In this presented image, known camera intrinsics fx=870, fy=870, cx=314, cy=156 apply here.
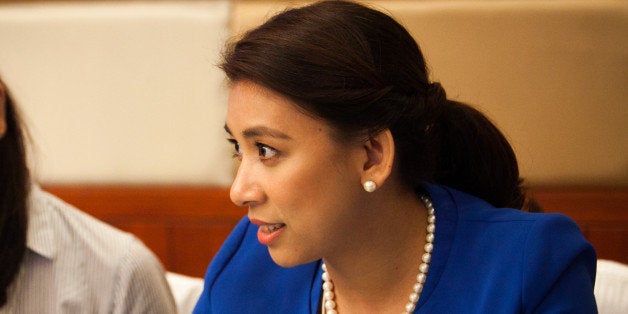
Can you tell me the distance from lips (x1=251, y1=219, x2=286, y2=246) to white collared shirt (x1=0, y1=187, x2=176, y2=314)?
1.45 ft

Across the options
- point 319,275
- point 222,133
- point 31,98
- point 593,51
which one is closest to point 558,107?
point 593,51

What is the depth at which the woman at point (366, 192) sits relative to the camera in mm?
1047

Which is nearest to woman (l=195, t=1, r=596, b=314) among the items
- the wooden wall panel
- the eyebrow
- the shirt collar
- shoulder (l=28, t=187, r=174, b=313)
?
the eyebrow

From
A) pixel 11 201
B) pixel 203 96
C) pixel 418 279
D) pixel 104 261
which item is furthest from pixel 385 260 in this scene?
pixel 203 96

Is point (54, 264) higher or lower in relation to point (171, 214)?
higher

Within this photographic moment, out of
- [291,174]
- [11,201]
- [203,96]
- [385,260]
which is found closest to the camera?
[291,174]

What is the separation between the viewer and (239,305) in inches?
48.8

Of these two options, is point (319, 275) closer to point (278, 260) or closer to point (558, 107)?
point (278, 260)

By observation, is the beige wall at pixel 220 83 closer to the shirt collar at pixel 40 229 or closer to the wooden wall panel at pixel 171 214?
the wooden wall panel at pixel 171 214

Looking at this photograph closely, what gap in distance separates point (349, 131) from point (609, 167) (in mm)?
1112

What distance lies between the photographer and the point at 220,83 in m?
2.01

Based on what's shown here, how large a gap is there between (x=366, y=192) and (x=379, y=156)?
0.05m

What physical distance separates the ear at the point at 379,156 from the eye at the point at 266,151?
115 millimetres

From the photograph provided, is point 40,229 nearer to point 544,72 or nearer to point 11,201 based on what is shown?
point 11,201
